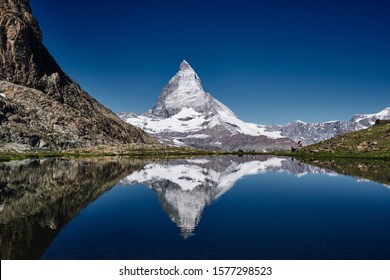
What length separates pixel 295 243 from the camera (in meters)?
31.9

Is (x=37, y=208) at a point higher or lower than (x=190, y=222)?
higher

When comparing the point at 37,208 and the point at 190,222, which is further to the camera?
the point at 37,208

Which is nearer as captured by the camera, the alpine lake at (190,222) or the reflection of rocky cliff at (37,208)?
the alpine lake at (190,222)

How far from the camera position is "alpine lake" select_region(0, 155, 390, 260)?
29.3 meters

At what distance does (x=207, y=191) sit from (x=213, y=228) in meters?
31.3

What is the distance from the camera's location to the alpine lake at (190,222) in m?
29.3

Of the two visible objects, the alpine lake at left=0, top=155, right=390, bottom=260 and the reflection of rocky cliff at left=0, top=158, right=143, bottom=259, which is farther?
the reflection of rocky cliff at left=0, top=158, right=143, bottom=259

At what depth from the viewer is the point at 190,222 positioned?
134 ft
